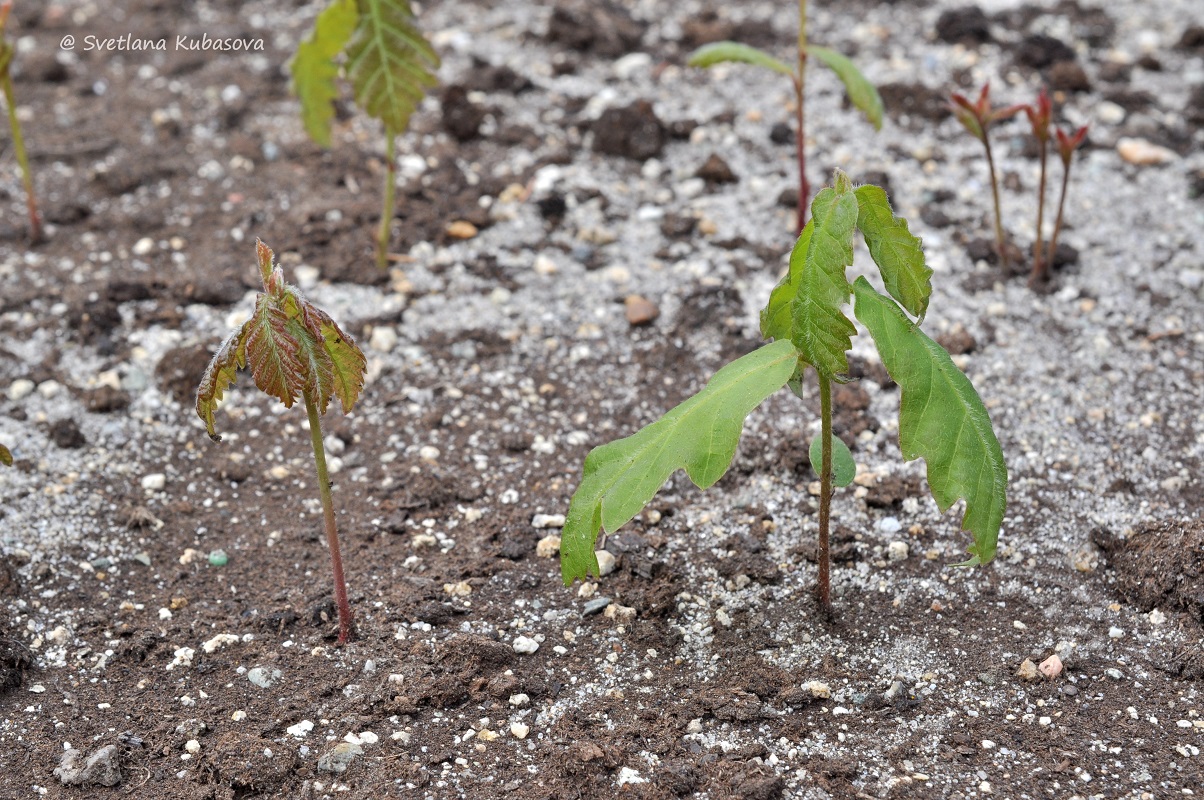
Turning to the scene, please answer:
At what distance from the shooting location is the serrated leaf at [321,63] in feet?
11.6

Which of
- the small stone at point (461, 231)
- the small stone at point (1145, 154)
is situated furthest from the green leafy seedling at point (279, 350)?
the small stone at point (1145, 154)

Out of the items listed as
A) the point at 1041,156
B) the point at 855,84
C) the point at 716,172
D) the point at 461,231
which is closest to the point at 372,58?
the point at 461,231

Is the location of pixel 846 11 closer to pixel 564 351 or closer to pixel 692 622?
pixel 564 351

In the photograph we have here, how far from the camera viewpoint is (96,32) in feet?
17.3

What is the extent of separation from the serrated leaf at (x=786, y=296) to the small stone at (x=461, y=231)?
1.92 m

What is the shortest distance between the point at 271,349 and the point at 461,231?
1.85 m

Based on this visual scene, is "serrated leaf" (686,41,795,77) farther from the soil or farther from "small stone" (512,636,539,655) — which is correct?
"small stone" (512,636,539,655)

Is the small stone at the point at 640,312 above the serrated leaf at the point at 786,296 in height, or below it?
below

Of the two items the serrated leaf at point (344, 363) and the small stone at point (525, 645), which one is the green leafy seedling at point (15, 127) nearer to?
the serrated leaf at point (344, 363)

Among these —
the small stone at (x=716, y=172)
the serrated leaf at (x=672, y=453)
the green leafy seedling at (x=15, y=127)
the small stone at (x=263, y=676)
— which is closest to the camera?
the serrated leaf at (x=672, y=453)

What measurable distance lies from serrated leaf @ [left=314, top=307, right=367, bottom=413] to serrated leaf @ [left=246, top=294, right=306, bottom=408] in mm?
88

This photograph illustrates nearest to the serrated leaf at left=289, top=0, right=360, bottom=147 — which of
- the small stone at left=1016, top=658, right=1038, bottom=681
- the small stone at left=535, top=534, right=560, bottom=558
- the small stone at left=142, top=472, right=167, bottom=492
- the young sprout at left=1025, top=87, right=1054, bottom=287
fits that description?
the small stone at left=142, top=472, right=167, bottom=492

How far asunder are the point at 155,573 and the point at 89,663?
32 cm

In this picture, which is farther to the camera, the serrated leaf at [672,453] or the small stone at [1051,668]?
the small stone at [1051,668]
